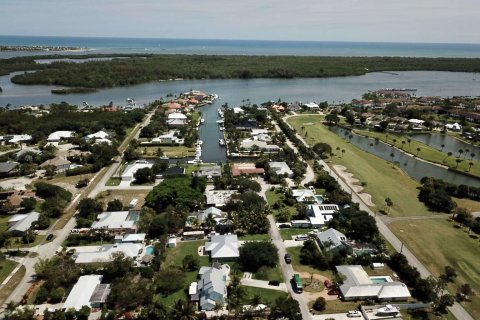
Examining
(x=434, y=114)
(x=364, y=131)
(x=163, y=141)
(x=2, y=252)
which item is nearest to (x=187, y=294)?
(x=2, y=252)

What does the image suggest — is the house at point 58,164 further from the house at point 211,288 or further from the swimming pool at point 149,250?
the house at point 211,288

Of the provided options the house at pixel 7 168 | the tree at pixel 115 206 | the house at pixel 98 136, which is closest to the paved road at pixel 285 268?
the tree at pixel 115 206

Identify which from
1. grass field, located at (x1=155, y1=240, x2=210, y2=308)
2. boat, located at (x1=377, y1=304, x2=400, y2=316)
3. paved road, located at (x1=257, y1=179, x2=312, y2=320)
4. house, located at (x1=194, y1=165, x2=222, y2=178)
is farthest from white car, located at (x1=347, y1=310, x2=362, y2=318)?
house, located at (x1=194, y1=165, x2=222, y2=178)

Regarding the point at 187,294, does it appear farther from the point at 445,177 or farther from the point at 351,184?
the point at 445,177

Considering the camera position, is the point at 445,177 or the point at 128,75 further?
the point at 128,75

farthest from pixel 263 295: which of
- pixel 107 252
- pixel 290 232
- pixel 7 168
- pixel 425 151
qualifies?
pixel 425 151

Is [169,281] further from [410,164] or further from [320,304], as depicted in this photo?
[410,164]

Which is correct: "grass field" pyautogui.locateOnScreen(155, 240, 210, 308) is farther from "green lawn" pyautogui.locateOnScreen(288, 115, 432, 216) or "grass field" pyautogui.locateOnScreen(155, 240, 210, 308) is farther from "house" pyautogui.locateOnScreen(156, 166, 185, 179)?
"green lawn" pyautogui.locateOnScreen(288, 115, 432, 216)
